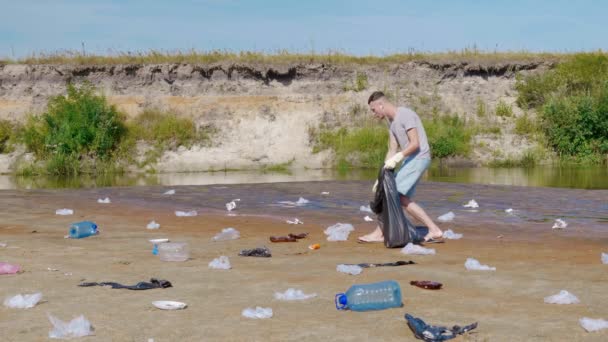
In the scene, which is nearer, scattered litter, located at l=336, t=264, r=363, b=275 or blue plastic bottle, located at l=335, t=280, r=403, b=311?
blue plastic bottle, located at l=335, t=280, r=403, b=311

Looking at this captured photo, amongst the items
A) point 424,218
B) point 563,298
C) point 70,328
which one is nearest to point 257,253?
point 424,218

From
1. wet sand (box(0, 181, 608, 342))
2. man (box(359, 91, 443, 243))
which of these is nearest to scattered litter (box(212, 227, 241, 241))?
wet sand (box(0, 181, 608, 342))

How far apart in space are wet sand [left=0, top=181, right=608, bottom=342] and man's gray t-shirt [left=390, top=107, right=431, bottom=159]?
1312 millimetres

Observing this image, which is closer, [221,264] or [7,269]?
[7,269]

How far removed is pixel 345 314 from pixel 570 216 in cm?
931

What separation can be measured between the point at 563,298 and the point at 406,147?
4.43m

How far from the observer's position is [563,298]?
7.12 metres

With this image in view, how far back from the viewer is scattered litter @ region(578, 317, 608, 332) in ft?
20.2

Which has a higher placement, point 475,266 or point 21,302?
point 21,302

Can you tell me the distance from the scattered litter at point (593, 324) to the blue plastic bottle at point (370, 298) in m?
1.53

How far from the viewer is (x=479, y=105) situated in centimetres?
4591

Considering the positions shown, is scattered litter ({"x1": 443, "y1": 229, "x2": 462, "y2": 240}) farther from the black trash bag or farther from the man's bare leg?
the black trash bag

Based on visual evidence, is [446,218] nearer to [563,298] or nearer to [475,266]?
[475,266]

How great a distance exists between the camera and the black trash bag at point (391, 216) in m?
11.0
